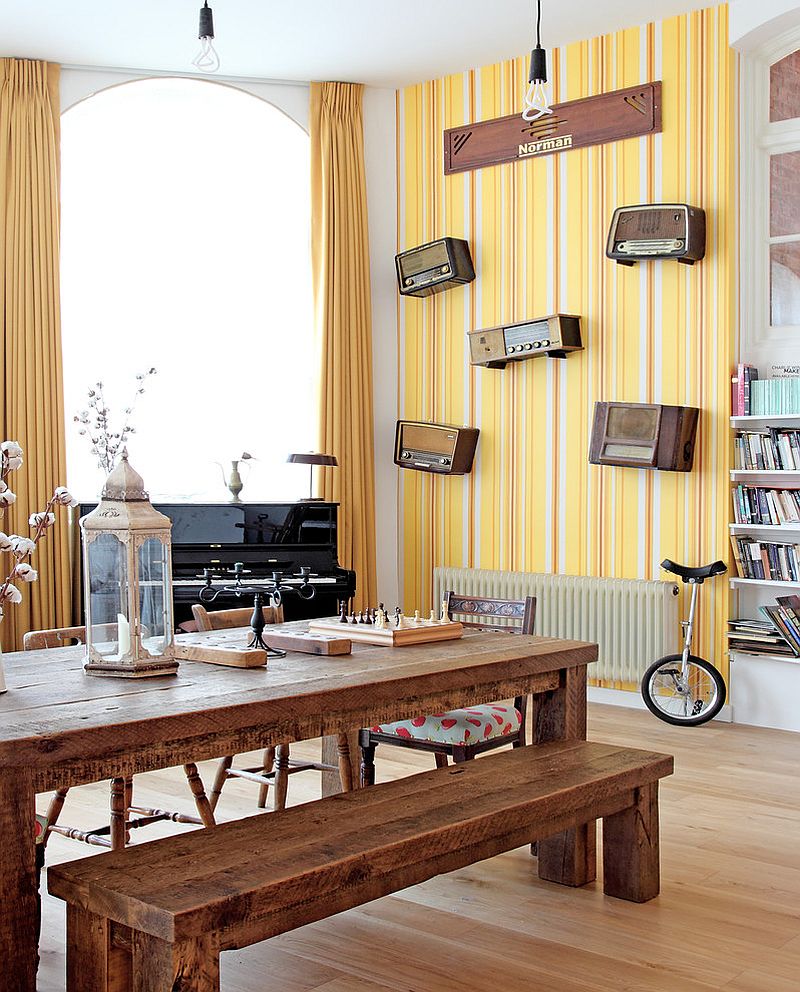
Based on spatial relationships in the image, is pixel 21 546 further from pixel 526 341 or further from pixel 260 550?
pixel 526 341

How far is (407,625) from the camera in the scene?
354 cm

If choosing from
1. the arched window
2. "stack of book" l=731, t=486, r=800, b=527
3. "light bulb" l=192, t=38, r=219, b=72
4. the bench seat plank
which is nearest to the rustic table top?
the bench seat plank

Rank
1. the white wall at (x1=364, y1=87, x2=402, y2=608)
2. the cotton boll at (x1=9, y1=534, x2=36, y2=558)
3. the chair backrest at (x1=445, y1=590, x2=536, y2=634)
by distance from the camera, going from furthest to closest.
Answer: the white wall at (x1=364, y1=87, x2=402, y2=608), the chair backrest at (x1=445, y1=590, x2=536, y2=634), the cotton boll at (x1=9, y1=534, x2=36, y2=558)

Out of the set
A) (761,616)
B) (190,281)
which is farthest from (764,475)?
(190,281)

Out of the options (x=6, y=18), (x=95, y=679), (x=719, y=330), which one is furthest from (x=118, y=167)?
(x=95, y=679)

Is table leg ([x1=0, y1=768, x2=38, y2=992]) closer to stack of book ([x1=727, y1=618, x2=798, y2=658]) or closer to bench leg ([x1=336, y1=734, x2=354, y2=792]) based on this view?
bench leg ([x1=336, y1=734, x2=354, y2=792])

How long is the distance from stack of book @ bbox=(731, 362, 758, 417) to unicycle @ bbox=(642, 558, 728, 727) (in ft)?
2.48

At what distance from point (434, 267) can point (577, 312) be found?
0.90 m

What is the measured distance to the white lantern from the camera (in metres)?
2.80

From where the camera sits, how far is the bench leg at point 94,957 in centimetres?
219

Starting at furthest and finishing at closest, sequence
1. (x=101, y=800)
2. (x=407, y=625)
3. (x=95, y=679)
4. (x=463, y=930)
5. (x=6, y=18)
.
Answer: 1. (x=6, y=18)
2. (x=101, y=800)
3. (x=407, y=625)
4. (x=463, y=930)
5. (x=95, y=679)

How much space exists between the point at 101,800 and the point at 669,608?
118 inches

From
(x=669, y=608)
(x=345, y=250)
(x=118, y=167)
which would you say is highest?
(x=118, y=167)

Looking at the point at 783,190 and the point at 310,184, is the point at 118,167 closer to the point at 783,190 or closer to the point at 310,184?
the point at 310,184
